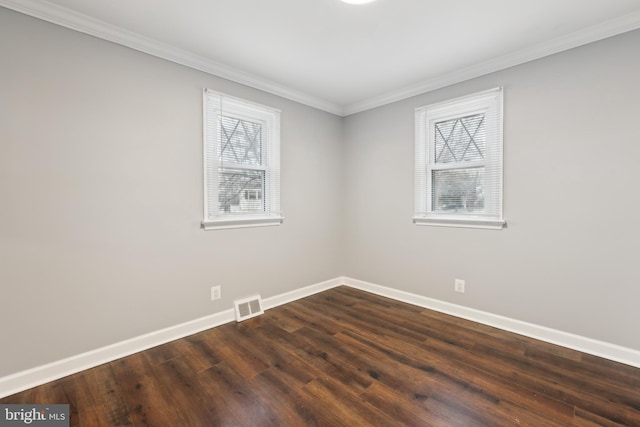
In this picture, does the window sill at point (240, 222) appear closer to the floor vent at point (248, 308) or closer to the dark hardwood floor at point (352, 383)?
the floor vent at point (248, 308)

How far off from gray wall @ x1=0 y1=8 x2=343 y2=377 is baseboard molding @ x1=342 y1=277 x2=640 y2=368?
193 cm

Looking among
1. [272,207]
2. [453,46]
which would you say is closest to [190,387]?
[272,207]

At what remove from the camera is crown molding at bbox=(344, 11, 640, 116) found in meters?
2.09

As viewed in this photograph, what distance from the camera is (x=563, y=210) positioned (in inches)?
93.4

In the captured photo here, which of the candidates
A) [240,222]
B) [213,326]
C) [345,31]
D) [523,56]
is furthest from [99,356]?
[523,56]

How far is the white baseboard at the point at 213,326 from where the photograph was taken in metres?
1.91

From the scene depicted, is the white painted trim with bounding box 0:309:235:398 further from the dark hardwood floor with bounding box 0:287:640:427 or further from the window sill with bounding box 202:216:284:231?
the window sill with bounding box 202:216:284:231

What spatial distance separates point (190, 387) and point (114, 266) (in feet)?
3.64

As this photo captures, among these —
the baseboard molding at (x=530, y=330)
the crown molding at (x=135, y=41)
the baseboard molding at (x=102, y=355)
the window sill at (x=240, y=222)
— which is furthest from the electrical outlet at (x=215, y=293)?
the crown molding at (x=135, y=41)

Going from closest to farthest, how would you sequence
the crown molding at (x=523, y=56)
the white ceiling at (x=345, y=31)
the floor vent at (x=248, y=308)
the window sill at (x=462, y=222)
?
1. the white ceiling at (x=345, y=31)
2. the crown molding at (x=523, y=56)
3. the window sill at (x=462, y=222)
4. the floor vent at (x=248, y=308)

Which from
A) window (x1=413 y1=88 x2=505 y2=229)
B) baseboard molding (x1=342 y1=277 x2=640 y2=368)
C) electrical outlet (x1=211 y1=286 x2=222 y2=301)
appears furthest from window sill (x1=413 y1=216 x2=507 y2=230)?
electrical outlet (x1=211 y1=286 x2=222 y2=301)

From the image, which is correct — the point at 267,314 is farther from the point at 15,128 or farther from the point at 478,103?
the point at 478,103

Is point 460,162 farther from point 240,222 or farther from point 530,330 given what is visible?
point 240,222

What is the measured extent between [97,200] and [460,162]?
3295mm
